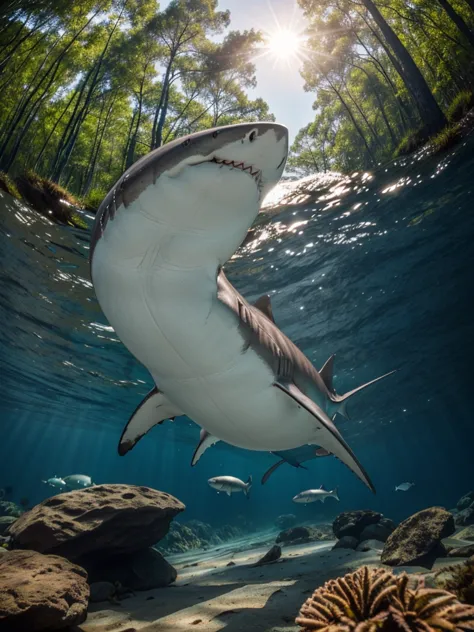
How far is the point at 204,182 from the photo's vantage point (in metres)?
1.63

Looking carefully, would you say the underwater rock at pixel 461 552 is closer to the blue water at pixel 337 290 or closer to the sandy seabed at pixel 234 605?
the sandy seabed at pixel 234 605

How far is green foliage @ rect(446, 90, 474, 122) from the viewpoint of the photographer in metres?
9.35

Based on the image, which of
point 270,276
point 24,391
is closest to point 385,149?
point 270,276

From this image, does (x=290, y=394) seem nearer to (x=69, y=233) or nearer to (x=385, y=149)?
(x=69, y=233)

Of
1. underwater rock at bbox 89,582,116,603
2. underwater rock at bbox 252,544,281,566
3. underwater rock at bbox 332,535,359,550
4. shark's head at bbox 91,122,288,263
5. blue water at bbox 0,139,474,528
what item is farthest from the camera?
blue water at bbox 0,139,474,528

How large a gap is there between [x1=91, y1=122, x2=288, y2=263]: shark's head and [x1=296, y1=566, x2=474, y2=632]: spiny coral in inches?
79.8

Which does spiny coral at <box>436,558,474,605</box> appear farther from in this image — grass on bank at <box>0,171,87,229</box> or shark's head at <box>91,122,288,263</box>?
grass on bank at <box>0,171,87,229</box>

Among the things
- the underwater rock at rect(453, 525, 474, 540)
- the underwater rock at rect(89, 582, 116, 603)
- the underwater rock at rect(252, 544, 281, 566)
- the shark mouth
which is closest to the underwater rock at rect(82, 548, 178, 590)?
the underwater rock at rect(89, 582, 116, 603)

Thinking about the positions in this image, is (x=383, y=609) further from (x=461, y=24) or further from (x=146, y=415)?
(x=461, y=24)

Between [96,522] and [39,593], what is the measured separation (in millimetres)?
3060

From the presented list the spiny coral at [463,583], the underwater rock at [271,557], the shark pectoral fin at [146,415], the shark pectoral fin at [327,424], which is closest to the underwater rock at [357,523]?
the underwater rock at [271,557]

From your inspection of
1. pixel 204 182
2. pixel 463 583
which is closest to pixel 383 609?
pixel 463 583

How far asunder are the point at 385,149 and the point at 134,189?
14.0m

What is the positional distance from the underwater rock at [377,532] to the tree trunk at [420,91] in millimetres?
10880
